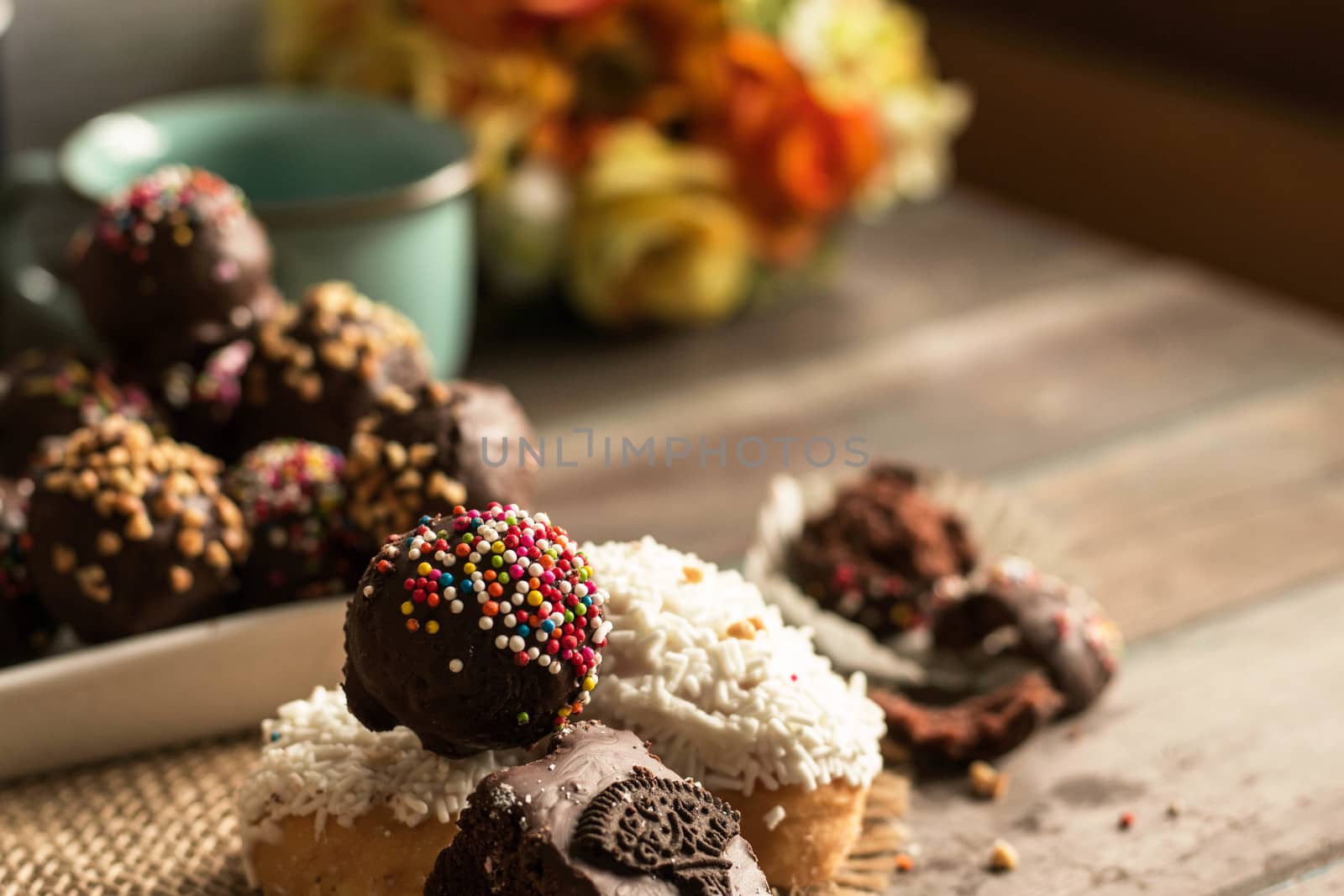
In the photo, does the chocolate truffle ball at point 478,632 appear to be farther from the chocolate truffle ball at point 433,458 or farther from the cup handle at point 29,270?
the cup handle at point 29,270

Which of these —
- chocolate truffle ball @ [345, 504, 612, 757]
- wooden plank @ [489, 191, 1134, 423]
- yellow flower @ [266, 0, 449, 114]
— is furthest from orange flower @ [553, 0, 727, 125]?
chocolate truffle ball @ [345, 504, 612, 757]

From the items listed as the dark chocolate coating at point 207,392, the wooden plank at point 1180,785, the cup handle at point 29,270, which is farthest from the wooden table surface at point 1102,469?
the cup handle at point 29,270

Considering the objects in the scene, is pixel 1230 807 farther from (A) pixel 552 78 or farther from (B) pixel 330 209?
(A) pixel 552 78

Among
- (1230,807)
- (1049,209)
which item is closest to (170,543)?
(1230,807)

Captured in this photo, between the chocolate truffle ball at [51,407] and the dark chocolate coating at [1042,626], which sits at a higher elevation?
the chocolate truffle ball at [51,407]

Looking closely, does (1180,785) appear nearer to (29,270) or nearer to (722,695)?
(722,695)

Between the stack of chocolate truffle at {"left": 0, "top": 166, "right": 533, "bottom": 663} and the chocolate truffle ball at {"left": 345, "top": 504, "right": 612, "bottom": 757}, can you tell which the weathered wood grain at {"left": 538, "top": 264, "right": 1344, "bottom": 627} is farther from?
the chocolate truffle ball at {"left": 345, "top": 504, "right": 612, "bottom": 757}
